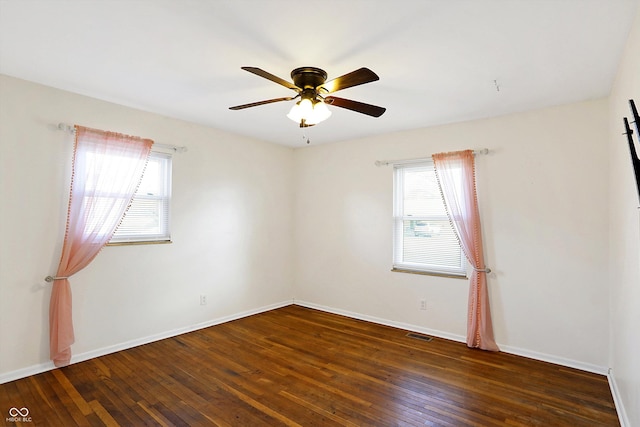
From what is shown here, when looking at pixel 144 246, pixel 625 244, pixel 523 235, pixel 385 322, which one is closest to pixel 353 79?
pixel 625 244

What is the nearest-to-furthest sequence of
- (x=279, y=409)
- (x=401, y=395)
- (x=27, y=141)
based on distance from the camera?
(x=279, y=409), (x=401, y=395), (x=27, y=141)

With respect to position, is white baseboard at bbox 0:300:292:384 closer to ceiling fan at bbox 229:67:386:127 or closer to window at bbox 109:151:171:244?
window at bbox 109:151:171:244

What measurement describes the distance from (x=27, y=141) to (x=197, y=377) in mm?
2484

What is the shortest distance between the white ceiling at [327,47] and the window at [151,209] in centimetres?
77

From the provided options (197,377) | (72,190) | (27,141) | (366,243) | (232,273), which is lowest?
(197,377)

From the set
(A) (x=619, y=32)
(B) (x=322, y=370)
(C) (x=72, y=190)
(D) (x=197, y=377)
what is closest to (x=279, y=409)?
(B) (x=322, y=370)

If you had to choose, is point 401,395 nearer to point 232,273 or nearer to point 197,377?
point 197,377

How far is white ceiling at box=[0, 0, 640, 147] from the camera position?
1812 mm

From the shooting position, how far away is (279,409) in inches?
93.7

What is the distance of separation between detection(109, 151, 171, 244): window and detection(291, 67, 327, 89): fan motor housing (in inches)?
83.9

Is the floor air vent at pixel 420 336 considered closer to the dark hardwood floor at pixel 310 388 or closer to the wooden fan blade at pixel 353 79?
the dark hardwood floor at pixel 310 388

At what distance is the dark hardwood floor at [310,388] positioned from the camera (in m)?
2.28

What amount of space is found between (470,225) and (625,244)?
4.73ft

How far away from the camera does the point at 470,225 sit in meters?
3.59
